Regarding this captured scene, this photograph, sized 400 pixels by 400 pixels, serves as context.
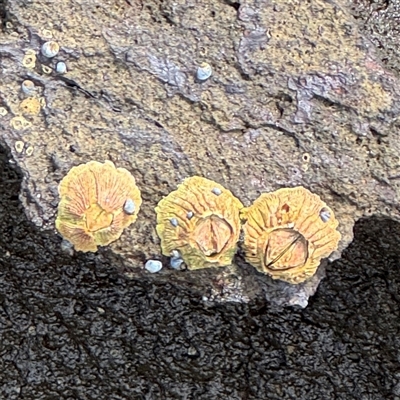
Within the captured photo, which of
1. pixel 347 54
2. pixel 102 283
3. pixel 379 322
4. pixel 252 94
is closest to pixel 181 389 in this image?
pixel 102 283

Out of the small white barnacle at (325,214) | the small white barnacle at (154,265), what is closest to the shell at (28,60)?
the small white barnacle at (154,265)

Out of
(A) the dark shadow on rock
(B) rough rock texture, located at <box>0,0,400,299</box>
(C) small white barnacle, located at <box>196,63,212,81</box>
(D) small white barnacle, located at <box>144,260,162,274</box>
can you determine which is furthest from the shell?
(D) small white barnacle, located at <box>144,260,162,274</box>

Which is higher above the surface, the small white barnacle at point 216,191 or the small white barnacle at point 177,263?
the small white barnacle at point 216,191

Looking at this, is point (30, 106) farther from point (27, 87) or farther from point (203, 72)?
point (203, 72)

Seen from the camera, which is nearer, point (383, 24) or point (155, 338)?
point (155, 338)

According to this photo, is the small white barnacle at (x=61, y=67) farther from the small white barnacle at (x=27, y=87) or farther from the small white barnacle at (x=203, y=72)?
the small white barnacle at (x=203, y=72)

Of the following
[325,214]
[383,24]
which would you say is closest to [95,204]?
[325,214]

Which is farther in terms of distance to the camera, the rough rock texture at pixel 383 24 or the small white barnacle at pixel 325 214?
the rough rock texture at pixel 383 24
